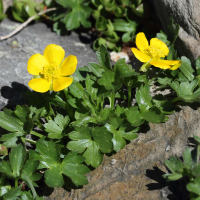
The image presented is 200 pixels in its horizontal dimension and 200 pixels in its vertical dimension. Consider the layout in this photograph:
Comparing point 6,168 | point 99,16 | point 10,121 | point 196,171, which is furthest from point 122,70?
point 99,16

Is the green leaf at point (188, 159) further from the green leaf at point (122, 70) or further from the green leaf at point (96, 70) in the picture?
the green leaf at point (96, 70)

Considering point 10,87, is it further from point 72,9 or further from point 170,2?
point 170,2

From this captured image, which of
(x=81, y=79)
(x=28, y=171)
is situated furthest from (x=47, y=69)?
(x=28, y=171)

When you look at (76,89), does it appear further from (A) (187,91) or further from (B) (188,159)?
(B) (188,159)

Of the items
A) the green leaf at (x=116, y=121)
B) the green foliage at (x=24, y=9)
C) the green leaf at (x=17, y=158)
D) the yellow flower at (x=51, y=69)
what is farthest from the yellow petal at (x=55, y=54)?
the green foliage at (x=24, y=9)

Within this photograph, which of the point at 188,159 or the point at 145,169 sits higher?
the point at 188,159

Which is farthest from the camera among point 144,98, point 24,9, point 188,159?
point 24,9
